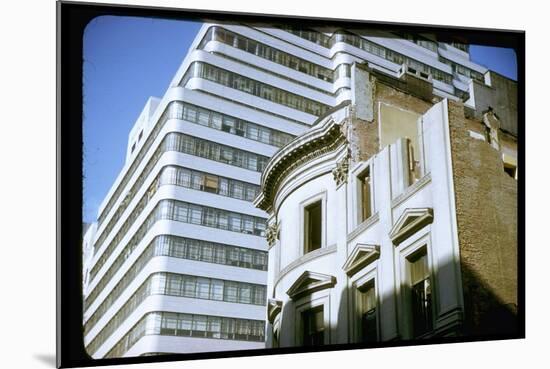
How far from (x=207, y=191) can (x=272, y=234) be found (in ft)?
3.97

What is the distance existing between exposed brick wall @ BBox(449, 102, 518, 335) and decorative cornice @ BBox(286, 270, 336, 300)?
1902 millimetres

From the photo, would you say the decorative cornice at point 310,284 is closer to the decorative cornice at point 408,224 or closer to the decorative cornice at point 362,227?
the decorative cornice at point 362,227

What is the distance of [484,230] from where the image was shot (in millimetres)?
10789

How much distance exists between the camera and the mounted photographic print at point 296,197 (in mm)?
9461

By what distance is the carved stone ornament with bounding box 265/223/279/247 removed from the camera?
1067cm

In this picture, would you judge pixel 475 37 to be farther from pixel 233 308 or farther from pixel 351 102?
pixel 233 308

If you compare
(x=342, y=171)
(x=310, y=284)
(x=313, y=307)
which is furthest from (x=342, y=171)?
(x=313, y=307)

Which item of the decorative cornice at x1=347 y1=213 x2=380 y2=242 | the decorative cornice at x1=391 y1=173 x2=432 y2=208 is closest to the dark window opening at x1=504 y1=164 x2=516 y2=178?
the decorative cornice at x1=391 y1=173 x2=432 y2=208

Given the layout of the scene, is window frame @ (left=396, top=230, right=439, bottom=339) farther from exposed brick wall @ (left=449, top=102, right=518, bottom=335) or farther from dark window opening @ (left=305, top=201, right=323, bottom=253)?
dark window opening @ (left=305, top=201, right=323, bottom=253)

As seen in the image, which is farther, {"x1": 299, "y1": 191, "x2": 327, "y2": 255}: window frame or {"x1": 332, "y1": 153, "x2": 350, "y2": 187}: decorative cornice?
{"x1": 332, "y1": 153, "x2": 350, "y2": 187}: decorative cornice

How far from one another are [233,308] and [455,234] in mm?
3291

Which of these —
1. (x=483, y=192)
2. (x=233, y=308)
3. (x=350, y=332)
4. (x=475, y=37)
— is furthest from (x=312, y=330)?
(x=475, y=37)

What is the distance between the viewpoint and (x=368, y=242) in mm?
10586

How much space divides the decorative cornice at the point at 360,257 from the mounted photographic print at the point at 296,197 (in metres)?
0.02
